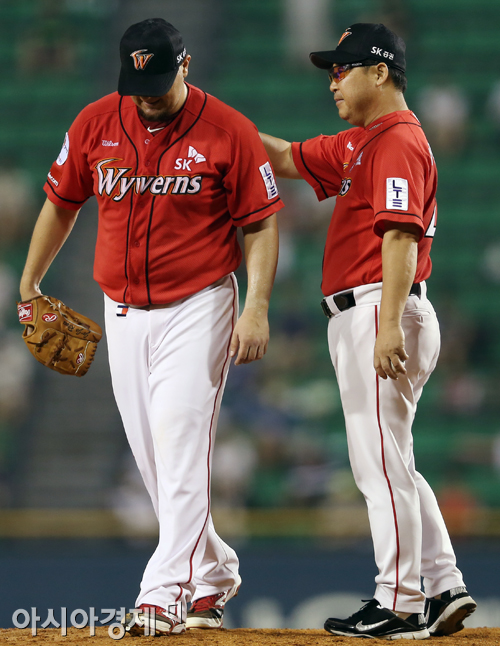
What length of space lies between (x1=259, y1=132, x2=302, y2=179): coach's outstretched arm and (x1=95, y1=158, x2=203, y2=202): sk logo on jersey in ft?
2.28

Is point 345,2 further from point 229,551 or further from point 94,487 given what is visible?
point 229,551

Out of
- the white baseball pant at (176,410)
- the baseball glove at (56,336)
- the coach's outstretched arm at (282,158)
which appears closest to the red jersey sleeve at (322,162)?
the coach's outstretched arm at (282,158)

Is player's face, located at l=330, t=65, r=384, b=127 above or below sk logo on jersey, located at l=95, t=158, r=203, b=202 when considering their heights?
above

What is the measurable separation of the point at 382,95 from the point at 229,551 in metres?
1.70

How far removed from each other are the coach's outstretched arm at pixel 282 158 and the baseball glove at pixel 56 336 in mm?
1001

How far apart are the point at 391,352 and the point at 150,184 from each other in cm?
95

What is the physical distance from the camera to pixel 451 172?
8.41 m

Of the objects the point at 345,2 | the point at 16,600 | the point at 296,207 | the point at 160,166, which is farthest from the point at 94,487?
the point at 345,2

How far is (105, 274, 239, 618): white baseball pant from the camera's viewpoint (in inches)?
105

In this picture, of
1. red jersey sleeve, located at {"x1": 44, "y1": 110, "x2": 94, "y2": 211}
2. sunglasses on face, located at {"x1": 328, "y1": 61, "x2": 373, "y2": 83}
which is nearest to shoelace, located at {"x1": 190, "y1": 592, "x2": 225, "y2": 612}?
red jersey sleeve, located at {"x1": 44, "y1": 110, "x2": 94, "y2": 211}

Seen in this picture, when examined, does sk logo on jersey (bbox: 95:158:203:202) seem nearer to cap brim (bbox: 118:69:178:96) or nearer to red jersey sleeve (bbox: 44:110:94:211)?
red jersey sleeve (bbox: 44:110:94:211)

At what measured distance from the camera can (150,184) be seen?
9.15 ft

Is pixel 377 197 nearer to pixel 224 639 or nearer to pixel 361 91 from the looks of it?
pixel 361 91

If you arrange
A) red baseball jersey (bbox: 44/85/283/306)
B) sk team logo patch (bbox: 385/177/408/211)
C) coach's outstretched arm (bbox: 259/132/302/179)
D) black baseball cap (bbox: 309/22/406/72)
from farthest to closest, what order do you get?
coach's outstretched arm (bbox: 259/132/302/179), black baseball cap (bbox: 309/22/406/72), red baseball jersey (bbox: 44/85/283/306), sk team logo patch (bbox: 385/177/408/211)
